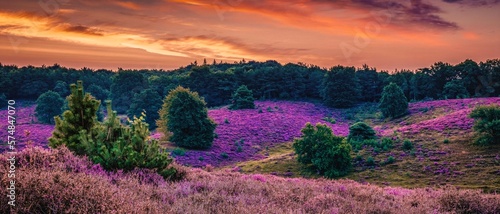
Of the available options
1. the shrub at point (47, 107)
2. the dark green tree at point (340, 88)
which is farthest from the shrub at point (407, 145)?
the shrub at point (47, 107)

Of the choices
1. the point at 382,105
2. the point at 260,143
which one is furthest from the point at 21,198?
the point at 382,105

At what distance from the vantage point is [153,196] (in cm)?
741

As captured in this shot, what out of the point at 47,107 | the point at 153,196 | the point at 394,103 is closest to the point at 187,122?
the point at 47,107

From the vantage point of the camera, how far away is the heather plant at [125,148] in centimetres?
975

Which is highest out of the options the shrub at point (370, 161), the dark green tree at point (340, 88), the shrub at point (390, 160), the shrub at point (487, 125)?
the dark green tree at point (340, 88)

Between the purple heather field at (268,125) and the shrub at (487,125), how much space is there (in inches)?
197

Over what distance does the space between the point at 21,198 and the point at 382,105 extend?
68.5 meters

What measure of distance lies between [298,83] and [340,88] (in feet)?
42.6

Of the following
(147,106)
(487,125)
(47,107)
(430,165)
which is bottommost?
(430,165)

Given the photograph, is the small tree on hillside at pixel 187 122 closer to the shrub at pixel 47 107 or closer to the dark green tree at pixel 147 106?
the dark green tree at pixel 147 106

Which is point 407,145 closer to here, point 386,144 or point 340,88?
point 386,144

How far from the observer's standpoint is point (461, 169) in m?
29.8

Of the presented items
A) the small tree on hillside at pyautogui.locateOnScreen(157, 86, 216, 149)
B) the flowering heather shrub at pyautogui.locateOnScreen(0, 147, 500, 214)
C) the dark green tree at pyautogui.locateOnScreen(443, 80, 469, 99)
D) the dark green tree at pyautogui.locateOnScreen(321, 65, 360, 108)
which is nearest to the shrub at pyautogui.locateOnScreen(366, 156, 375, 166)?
the small tree on hillside at pyautogui.locateOnScreen(157, 86, 216, 149)

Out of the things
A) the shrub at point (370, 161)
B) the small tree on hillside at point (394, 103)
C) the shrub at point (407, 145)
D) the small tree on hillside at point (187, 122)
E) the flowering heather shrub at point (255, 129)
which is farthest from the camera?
the small tree on hillside at point (394, 103)
